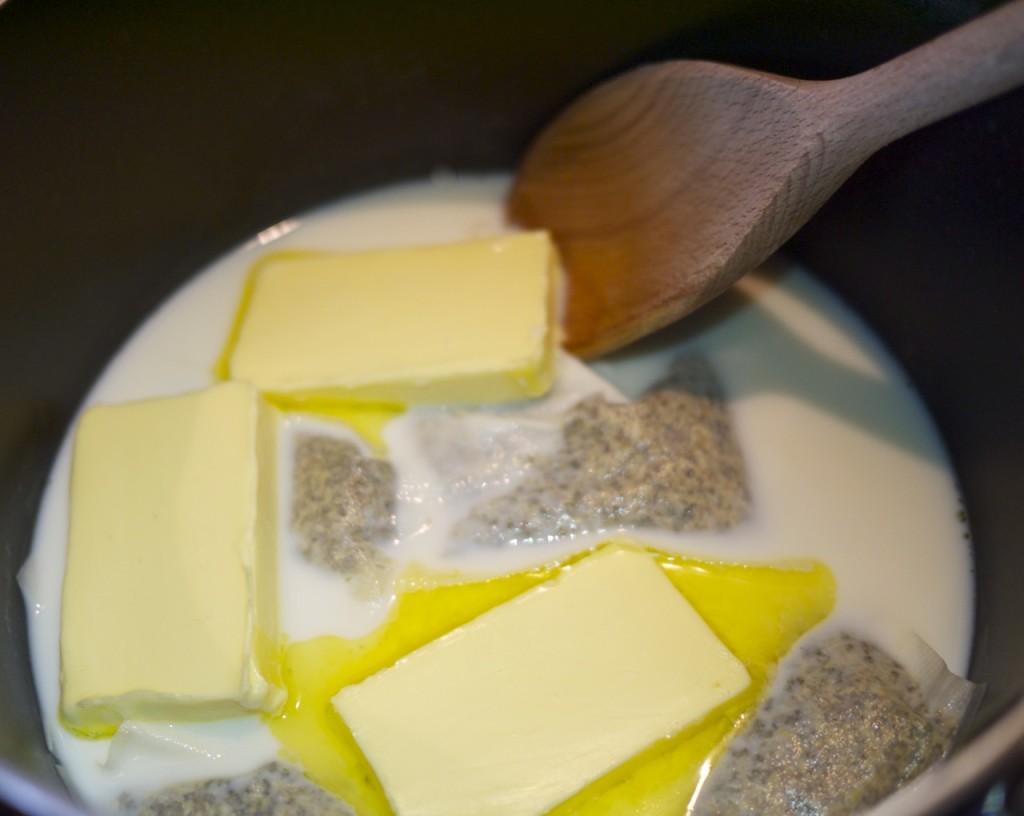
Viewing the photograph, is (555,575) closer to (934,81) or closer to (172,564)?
(172,564)

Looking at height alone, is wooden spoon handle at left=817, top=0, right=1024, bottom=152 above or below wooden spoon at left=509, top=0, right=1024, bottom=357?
above

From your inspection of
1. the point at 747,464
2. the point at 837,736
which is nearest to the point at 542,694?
the point at 837,736

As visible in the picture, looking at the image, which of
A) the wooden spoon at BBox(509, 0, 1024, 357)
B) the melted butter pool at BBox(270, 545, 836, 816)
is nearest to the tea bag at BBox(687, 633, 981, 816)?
the melted butter pool at BBox(270, 545, 836, 816)

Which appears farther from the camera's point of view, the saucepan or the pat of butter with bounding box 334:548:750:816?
the saucepan

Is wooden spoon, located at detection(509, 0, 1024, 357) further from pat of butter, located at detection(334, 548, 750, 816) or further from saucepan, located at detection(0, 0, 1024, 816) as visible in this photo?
pat of butter, located at detection(334, 548, 750, 816)

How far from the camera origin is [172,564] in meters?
1.30

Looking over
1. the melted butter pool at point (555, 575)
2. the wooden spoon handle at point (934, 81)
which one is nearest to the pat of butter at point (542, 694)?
the melted butter pool at point (555, 575)

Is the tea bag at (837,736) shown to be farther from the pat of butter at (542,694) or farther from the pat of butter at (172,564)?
the pat of butter at (172,564)

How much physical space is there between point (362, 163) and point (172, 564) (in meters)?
0.83

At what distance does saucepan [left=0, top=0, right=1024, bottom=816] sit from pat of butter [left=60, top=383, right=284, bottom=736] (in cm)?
12

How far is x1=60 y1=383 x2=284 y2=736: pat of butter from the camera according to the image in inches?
48.1

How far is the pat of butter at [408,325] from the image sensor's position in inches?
57.4

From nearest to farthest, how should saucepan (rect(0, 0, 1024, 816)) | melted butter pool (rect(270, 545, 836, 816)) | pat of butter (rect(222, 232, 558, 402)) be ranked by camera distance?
melted butter pool (rect(270, 545, 836, 816)), saucepan (rect(0, 0, 1024, 816)), pat of butter (rect(222, 232, 558, 402))

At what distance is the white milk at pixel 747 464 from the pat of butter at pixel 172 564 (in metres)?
0.06
